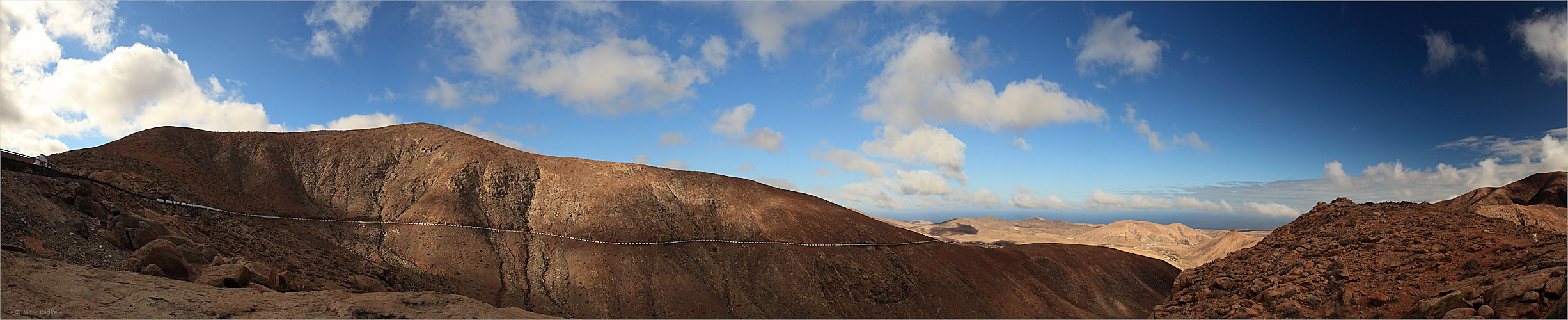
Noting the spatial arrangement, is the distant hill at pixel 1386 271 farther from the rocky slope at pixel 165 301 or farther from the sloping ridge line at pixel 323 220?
the sloping ridge line at pixel 323 220

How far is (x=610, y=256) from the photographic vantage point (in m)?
37.2

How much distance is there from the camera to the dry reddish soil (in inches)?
252

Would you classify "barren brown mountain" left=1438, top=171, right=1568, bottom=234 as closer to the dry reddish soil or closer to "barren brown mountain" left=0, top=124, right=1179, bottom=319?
"barren brown mountain" left=0, top=124, right=1179, bottom=319

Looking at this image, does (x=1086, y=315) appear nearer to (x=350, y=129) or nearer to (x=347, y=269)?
(x=347, y=269)

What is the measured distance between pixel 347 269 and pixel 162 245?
17.7 m

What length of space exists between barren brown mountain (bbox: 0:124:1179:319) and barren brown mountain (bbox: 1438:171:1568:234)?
873 inches

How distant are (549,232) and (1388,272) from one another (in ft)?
129

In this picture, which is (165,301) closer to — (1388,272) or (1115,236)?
(1388,272)

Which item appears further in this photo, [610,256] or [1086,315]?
[1086,315]

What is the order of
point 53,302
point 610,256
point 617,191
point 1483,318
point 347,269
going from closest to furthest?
point 1483,318
point 53,302
point 347,269
point 610,256
point 617,191

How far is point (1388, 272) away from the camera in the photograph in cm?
842

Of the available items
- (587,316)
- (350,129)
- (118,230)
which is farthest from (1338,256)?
(350,129)

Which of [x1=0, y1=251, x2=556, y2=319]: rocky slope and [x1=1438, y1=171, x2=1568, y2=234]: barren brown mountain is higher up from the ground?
[x1=1438, y1=171, x2=1568, y2=234]: barren brown mountain

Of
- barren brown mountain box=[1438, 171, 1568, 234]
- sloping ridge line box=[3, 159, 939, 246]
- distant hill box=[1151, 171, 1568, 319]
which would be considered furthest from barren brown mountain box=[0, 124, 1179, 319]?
distant hill box=[1151, 171, 1568, 319]
